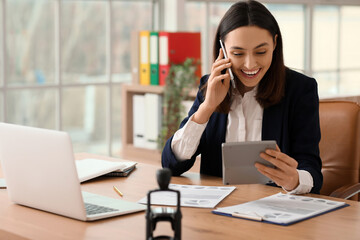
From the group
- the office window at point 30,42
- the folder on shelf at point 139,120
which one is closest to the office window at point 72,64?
the office window at point 30,42

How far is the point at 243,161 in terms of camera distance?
1.71 m

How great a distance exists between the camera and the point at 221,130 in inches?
84.6

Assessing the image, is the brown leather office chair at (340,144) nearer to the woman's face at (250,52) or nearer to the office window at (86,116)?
the woman's face at (250,52)

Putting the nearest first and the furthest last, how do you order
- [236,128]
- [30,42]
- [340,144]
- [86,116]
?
[236,128], [340,144], [30,42], [86,116]

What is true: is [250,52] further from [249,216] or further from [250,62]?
[249,216]

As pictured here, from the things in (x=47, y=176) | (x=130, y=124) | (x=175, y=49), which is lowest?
(x=130, y=124)

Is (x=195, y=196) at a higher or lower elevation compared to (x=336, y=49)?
lower

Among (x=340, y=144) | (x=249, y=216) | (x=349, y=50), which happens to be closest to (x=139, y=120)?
(x=340, y=144)

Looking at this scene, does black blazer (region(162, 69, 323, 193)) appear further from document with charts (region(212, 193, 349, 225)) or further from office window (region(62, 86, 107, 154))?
office window (region(62, 86, 107, 154))

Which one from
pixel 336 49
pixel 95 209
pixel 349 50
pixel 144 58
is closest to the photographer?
pixel 95 209

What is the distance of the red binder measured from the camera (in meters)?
4.18

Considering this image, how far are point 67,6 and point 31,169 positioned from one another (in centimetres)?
335

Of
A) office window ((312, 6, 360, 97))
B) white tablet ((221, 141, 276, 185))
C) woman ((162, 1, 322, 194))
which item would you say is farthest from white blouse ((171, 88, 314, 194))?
office window ((312, 6, 360, 97))

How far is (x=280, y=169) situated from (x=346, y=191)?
2.22 feet
